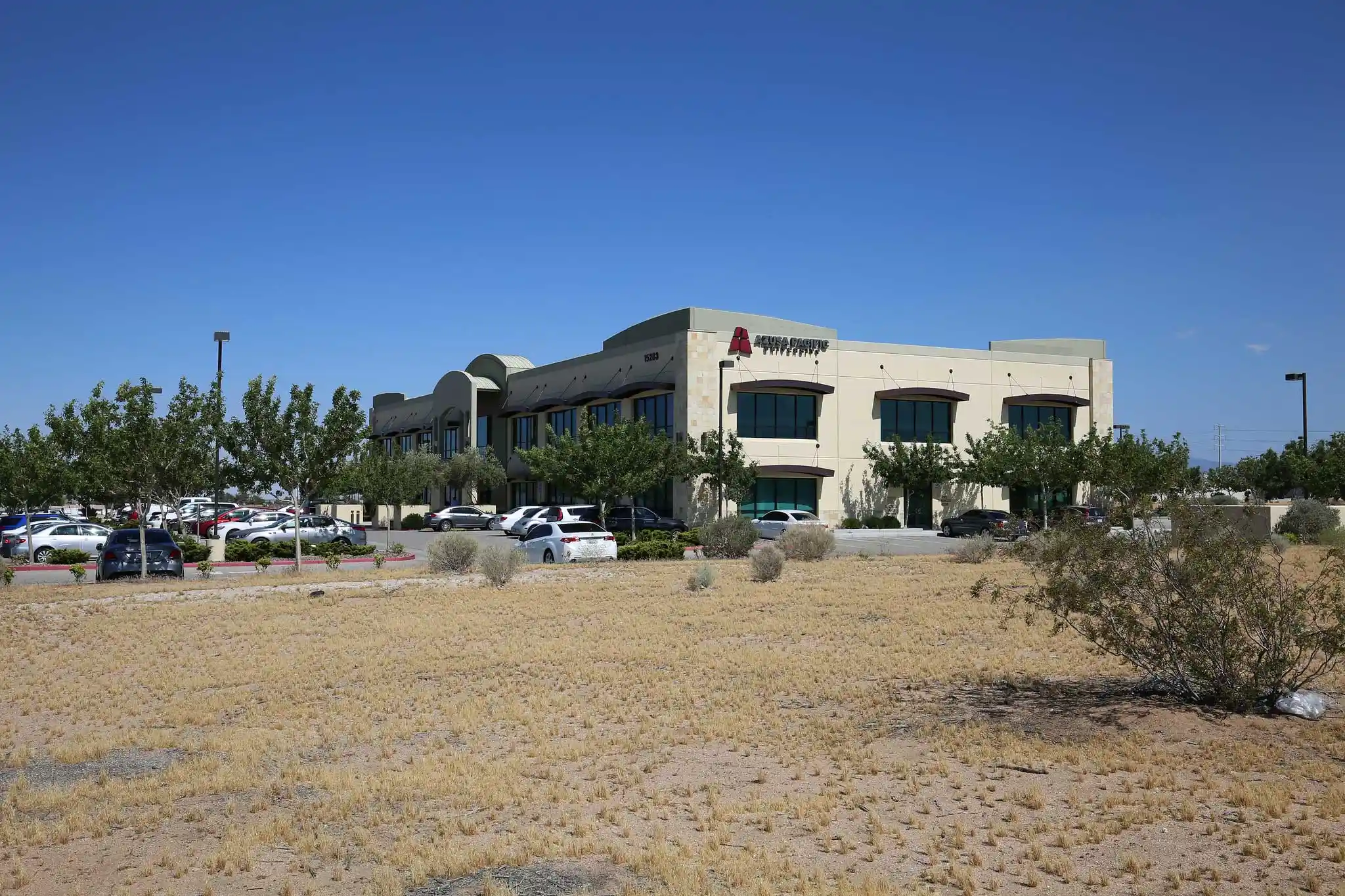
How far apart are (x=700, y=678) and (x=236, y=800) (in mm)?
5985

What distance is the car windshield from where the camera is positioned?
92.4ft

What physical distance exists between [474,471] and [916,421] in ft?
84.0

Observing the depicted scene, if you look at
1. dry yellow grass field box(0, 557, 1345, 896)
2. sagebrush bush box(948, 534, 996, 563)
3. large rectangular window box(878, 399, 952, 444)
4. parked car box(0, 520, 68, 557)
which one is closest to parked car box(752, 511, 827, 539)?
large rectangular window box(878, 399, 952, 444)

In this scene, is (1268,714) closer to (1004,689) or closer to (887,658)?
(1004,689)

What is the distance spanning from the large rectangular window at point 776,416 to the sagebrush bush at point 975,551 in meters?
21.8

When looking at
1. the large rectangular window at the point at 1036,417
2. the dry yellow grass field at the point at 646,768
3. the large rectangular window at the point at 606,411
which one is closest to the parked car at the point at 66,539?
the dry yellow grass field at the point at 646,768

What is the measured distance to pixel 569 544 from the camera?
1226 inches

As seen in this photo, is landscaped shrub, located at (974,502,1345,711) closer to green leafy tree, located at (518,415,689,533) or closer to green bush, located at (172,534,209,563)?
green bush, located at (172,534,209,563)

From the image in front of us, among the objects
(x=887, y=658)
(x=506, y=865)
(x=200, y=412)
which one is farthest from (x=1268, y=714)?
(x=200, y=412)

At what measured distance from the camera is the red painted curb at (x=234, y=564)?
31734 mm

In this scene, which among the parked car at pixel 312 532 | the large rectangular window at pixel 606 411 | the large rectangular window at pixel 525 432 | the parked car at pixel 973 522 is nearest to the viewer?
the parked car at pixel 312 532

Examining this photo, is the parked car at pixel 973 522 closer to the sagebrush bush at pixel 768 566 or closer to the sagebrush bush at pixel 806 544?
the sagebrush bush at pixel 806 544

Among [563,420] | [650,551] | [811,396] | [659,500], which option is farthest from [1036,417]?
[650,551]

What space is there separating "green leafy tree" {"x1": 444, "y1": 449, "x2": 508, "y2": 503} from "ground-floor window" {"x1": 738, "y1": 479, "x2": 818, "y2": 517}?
61.2 feet
